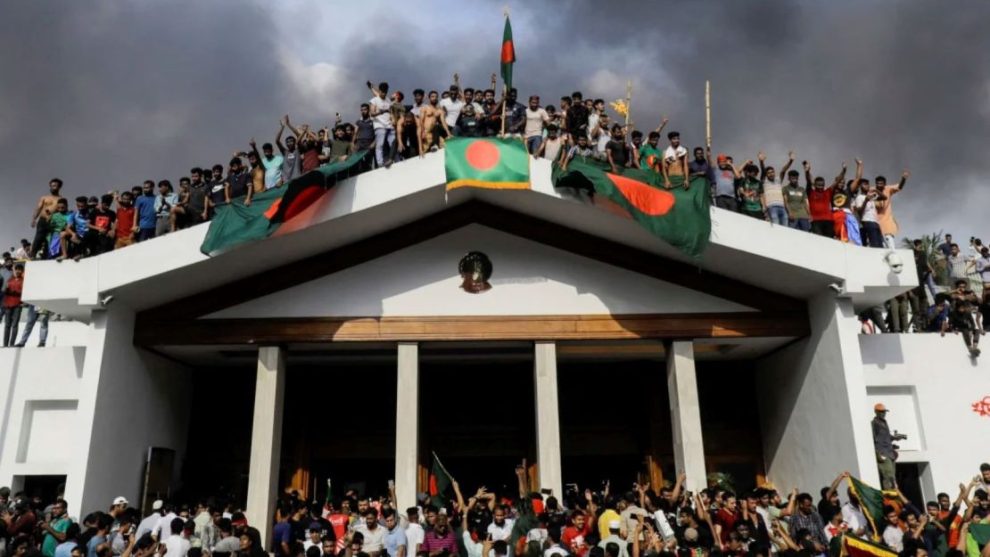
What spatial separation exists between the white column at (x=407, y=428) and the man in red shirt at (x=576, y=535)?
3083 mm

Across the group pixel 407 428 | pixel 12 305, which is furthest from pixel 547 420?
pixel 12 305

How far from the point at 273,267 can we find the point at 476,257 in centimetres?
321

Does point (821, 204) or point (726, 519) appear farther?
point (821, 204)

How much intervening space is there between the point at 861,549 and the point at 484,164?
6.83 metres

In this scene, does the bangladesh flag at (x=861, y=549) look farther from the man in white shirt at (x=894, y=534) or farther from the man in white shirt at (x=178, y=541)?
the man in white shirt at (x=178, y=541)

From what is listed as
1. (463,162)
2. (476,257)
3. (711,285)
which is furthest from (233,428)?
(711,285)

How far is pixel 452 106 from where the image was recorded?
12.7m

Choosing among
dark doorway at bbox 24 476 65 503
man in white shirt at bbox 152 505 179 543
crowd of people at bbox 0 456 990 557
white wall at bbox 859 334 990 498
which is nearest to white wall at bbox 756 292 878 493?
white wall at bbox 859 334 990 498

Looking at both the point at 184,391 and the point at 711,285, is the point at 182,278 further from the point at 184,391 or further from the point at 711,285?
the point at 711,285

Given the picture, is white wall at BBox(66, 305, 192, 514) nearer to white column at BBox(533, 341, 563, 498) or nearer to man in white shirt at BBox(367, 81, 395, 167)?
man in white shirt at BBox(367, 81, 395, 167)

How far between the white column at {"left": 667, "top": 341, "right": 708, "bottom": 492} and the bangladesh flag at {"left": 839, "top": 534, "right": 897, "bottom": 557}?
10.1ft

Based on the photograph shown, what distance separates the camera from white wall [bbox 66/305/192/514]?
10.4m

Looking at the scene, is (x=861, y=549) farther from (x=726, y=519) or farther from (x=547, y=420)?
(x=547, y=420)

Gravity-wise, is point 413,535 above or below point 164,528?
below
